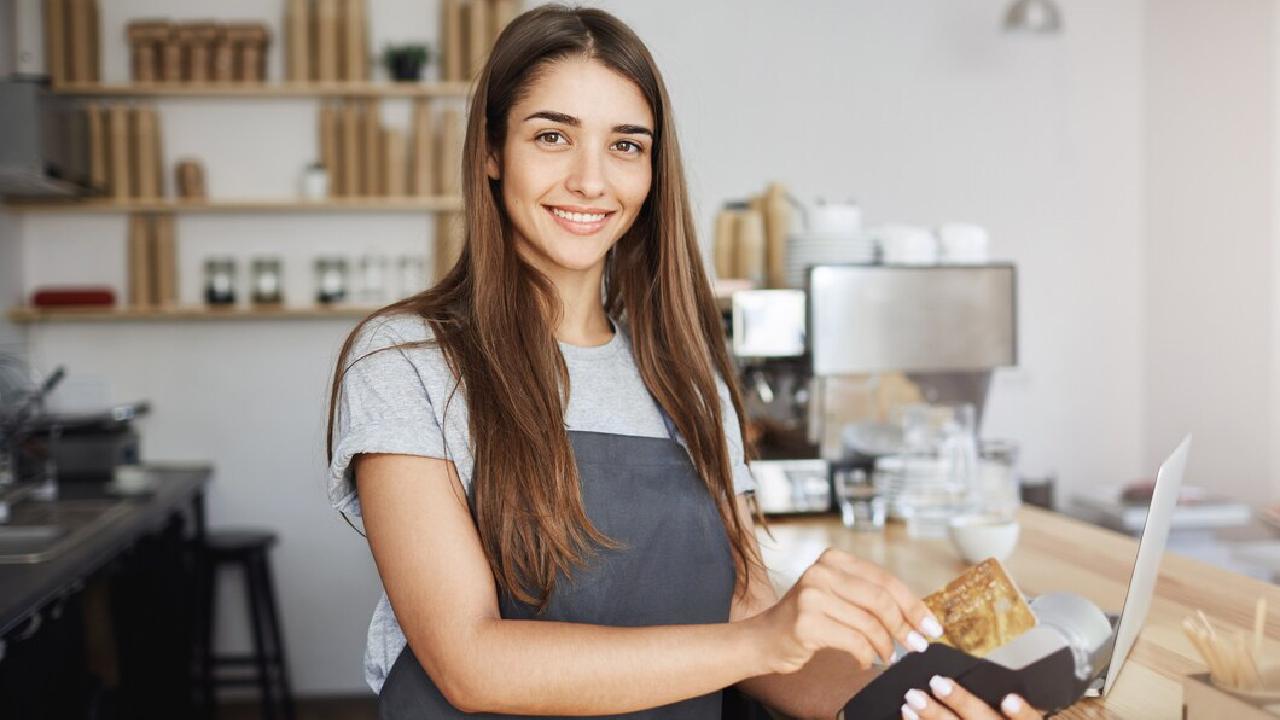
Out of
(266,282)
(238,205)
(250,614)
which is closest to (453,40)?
(238,205)

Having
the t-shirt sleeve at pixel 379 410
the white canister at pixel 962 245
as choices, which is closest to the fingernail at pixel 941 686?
the t-shirt sleeve at pixel 379 410

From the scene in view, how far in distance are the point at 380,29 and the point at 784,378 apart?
2.44 m

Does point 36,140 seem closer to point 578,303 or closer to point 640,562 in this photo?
point 578,303

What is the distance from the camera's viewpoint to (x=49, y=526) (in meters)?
2.78

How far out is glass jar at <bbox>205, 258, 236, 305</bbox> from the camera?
13.6 feet

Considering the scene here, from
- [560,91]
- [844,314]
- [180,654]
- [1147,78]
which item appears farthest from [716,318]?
[1147,78]

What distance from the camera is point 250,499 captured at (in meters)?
4.31

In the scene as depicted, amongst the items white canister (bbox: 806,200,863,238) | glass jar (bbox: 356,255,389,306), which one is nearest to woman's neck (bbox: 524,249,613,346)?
white canister (bbox: 806,200,863,238)

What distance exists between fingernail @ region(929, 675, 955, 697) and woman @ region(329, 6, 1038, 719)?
2 cm

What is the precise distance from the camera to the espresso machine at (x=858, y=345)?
250cm

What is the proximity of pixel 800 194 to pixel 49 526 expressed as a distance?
2824 millimetres

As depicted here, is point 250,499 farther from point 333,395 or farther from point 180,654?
point 333,395

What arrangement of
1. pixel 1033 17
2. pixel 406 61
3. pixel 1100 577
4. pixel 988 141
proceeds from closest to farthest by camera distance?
pixel 1100 577 < pixel 1033 17 < pixel 406 61 < pixel 988 141

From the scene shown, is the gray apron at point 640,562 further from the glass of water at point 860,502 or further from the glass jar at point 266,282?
the glass jar at point 266,282
